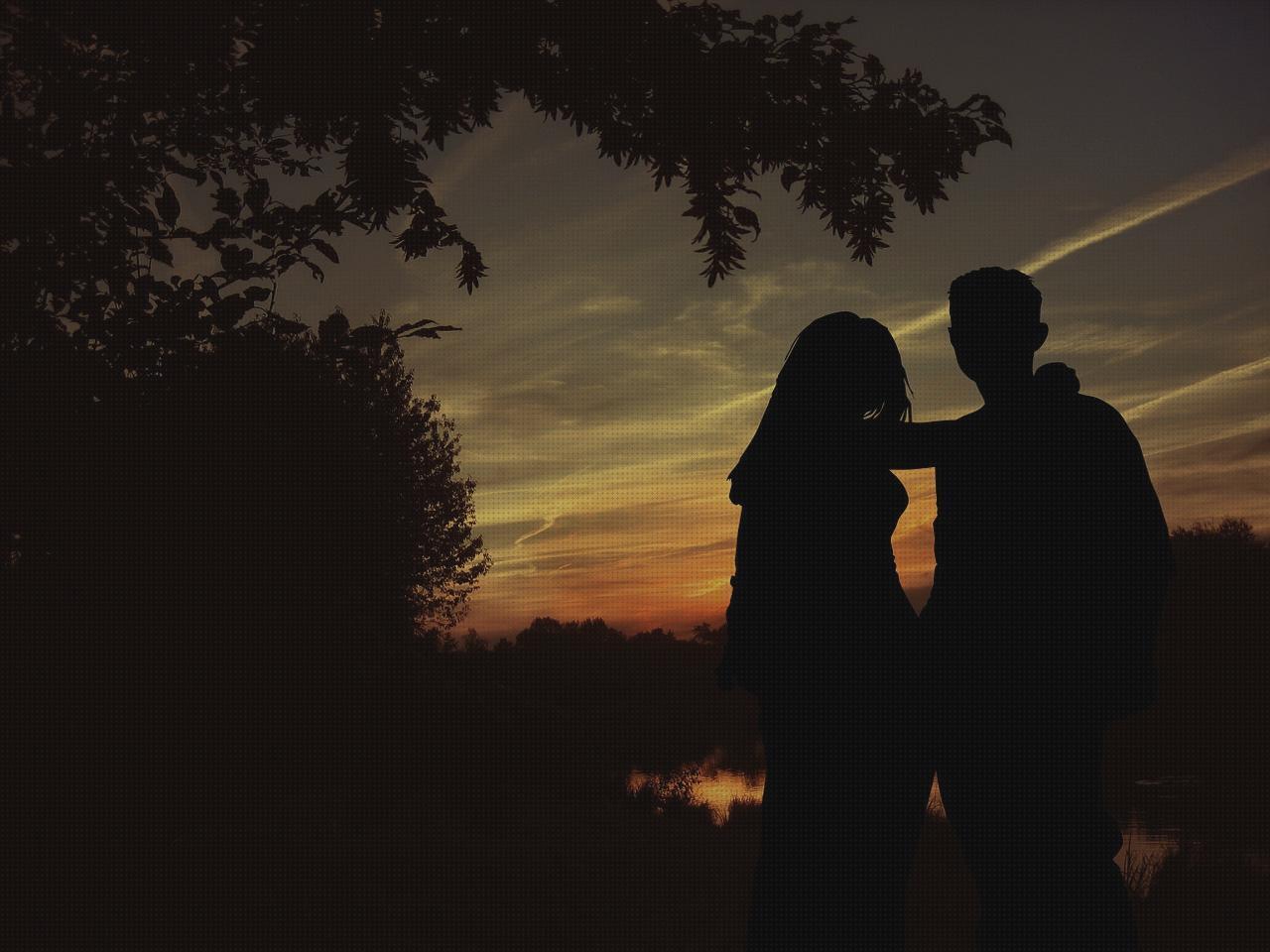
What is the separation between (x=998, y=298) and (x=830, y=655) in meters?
1.47

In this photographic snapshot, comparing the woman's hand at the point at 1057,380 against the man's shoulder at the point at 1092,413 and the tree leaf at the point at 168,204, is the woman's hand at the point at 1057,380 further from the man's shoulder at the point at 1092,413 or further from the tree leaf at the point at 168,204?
the tree leaf at the point at 168,204

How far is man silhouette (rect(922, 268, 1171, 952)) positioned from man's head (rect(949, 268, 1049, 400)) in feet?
0.04

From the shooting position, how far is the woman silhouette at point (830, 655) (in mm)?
3379

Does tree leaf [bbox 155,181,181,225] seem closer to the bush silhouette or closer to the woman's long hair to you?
the bush silhouette

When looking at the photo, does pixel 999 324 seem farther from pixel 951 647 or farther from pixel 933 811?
pixel 933 811

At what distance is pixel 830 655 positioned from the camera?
3369mm

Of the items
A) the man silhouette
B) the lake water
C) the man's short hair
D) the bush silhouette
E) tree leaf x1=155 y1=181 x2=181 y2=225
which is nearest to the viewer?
the man silhouette

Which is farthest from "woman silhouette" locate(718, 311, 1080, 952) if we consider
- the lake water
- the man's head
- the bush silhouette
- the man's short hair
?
the lake water

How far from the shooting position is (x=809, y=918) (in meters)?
3.43

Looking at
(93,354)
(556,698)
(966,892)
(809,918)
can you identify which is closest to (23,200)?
(93,354)

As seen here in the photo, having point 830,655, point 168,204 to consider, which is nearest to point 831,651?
point 830,655

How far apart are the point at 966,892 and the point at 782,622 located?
35.4ft

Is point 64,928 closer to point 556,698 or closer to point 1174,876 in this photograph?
point 1174,876

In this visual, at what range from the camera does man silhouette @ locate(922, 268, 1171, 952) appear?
3.34 meters
